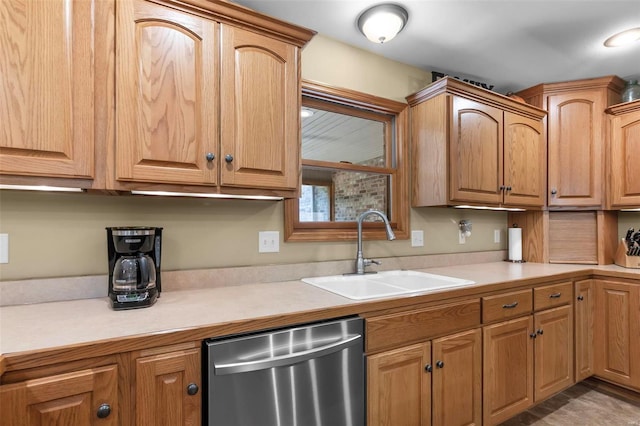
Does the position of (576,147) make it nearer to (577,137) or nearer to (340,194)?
(577,137)

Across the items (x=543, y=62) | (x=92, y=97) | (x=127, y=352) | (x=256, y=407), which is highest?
(x=543, y=62)

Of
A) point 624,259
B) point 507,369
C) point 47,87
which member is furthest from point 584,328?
point 47,87

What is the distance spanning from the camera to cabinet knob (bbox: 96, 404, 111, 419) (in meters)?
0.92

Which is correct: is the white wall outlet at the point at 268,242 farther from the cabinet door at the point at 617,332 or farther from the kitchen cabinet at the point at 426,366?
the cabinet door at the point at 617,332

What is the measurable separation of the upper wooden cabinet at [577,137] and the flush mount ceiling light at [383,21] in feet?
5.24

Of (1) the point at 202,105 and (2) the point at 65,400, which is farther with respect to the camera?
(1) the point at 202,105

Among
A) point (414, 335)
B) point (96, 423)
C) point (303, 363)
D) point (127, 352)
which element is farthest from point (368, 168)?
point (96, 423)

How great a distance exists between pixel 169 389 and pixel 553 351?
7.46 ft

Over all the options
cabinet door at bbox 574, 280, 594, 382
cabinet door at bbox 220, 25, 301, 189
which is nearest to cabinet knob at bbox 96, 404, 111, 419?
cabinet door at bbox 220, 25, 301, 189

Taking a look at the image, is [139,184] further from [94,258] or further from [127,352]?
[127,352]

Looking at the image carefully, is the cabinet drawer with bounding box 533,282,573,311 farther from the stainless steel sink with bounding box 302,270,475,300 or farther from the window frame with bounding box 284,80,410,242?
the window frame with bounding box 284,80,410,242

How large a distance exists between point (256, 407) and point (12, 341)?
0.73m

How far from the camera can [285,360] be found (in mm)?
1146

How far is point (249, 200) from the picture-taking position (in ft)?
5.90
